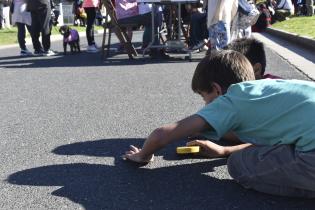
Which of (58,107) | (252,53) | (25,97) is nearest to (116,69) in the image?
(25,97)

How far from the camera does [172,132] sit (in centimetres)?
248

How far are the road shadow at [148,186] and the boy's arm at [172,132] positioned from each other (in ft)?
0.49

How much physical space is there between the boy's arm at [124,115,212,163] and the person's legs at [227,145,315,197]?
0.29 m

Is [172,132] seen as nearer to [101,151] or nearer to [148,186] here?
[148,186]

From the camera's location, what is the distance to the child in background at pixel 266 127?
2.34 metres

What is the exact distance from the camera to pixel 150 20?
8242 millimetres

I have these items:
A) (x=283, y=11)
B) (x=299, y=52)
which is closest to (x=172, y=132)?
(x=299, y=52)

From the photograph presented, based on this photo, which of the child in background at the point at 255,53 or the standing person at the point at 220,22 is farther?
the standing person at the point at 220,22

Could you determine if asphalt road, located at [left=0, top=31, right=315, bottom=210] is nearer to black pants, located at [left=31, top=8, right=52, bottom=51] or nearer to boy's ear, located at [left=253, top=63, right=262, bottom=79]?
boy's ear, located at [left=253, top=63, right=262, bottom=79]

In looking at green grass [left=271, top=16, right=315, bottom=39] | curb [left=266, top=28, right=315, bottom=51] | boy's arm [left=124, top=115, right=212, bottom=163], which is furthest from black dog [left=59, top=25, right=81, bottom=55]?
boy's arm [left=124, top=115, right=212, bottom=163]

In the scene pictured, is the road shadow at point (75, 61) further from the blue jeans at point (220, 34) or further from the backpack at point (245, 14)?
the blue jeans at point (220, 34)

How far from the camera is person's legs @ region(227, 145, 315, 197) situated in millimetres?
2330

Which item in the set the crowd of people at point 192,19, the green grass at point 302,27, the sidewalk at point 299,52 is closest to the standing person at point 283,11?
the green grass at point 302,27

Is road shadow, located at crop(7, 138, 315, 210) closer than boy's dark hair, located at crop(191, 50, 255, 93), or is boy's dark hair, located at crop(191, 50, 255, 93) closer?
road shadow, located at crop(7, 138, 315, 210)
